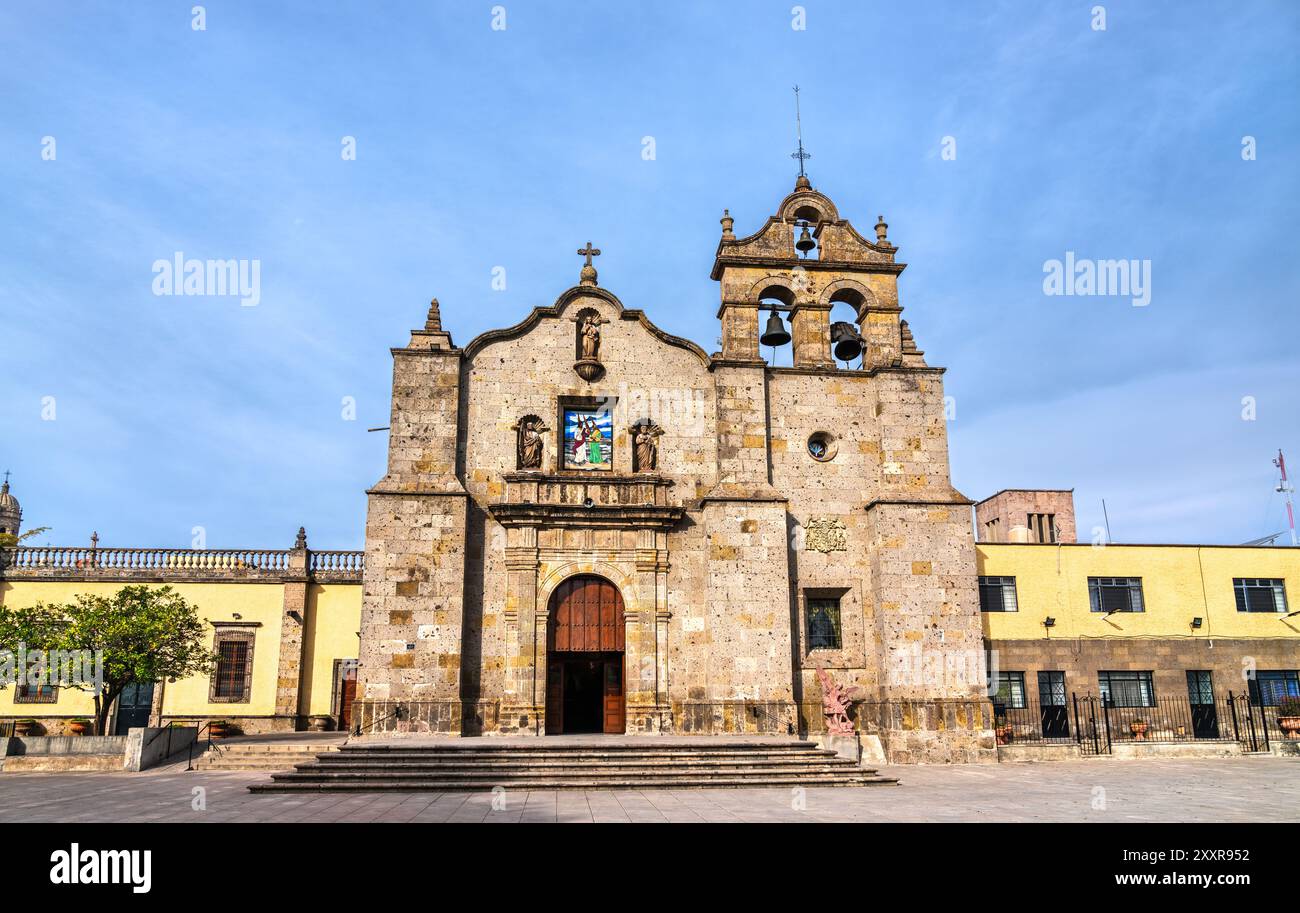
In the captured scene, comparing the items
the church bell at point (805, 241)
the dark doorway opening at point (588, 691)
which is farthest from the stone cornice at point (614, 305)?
the dark doorway opening at point (588, 691)

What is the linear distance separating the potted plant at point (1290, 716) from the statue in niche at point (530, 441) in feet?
74.1

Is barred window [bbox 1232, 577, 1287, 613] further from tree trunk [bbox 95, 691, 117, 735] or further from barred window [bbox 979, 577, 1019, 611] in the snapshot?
tree trunk [bbox 95, 691, 117, 735]

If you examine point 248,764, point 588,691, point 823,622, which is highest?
point 823,622

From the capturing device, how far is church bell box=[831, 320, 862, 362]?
2491 centimetres

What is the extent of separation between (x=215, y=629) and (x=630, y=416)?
53.9 feet

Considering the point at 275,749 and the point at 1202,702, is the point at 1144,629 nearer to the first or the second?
the point at 1202,702

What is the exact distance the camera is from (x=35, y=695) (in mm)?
29094

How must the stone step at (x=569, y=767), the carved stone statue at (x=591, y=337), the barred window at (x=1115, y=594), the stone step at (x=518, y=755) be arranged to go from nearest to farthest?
1. the stone step at (x=569, y=767)
2. the stone step at (x=518, y=755)
3. the carved stone statue at (x=591, y=337)
4. the barred window at (x=1115, y=594)

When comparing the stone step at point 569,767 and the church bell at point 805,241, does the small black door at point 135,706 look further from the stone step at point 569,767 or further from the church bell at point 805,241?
the church bell at point 805,241

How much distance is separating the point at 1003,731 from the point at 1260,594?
10798 millimetres

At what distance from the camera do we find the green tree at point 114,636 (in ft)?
68.8

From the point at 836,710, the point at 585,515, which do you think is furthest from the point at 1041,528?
the point at 585,515

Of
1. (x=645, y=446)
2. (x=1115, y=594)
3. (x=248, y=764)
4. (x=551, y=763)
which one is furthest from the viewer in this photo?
(x=1115, y=594)
